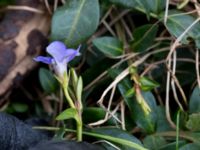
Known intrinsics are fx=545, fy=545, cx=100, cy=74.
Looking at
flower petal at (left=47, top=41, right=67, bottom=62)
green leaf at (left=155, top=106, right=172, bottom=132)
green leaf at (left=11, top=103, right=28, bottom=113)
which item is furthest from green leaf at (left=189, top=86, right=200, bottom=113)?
green leaf at (left=11, top=103, right=28, bottom=113)

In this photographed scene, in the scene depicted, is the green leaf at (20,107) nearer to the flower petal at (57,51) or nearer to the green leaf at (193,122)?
the flower petal at (57,51)

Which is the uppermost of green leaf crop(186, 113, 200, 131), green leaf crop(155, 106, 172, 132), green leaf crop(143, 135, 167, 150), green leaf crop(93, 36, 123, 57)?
green leaf crop(93, 36, 123, 57)

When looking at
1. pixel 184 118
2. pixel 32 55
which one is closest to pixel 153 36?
pixel 184 118

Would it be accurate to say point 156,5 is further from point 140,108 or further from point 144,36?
point 140,108

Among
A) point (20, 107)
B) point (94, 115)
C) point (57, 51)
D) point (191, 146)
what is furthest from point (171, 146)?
point (20, 107)

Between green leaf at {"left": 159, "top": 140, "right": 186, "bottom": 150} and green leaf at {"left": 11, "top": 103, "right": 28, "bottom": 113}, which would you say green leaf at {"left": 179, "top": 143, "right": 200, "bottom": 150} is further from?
green leaf at {"left": 11, "top": 103, "right": 28, "bottom": 113}

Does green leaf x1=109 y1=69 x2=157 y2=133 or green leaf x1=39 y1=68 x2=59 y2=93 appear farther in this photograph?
green leaf x1=39 y1=68 x2=59 y2=93
